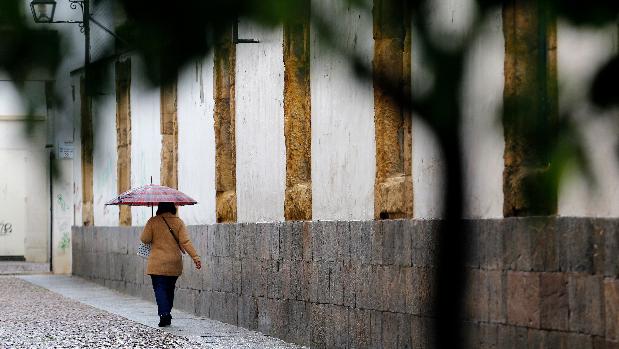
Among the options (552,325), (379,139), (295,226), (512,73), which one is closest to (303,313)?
(295,226)

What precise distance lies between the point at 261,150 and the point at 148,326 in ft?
7.58

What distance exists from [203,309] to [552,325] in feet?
32.0

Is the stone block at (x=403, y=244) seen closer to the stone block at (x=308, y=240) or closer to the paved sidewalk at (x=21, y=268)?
the stone block at (x=308, y=240)

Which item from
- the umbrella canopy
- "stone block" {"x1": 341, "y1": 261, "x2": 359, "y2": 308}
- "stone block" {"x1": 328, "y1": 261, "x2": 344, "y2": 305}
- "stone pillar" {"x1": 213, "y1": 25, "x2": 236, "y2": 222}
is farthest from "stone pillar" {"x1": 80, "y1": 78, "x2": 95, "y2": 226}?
"stone pillar" {"x1": 213, "y1": 25, "x2": 236, "y2": 222}

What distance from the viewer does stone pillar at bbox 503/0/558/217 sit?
2.12 meters

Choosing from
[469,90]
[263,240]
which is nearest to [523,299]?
[263,240]

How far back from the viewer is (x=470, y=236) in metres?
2.27

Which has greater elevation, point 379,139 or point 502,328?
point 379,139

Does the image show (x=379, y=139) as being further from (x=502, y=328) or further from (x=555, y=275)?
(x=555, y=275)

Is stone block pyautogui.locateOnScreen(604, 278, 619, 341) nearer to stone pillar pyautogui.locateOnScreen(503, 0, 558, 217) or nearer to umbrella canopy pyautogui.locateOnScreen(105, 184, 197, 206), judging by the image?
stone pillar pyautogui.locateOnScreen(503, 0, 558, 217)

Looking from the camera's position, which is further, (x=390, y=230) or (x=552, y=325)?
(x=390, y=230)

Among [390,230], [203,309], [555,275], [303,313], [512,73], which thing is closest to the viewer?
[512,73]

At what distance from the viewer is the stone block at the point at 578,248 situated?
777 centimetres

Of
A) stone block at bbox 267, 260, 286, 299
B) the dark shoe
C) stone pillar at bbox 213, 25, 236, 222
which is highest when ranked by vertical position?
stone pillar at bbox 213, 25, 236, 222
